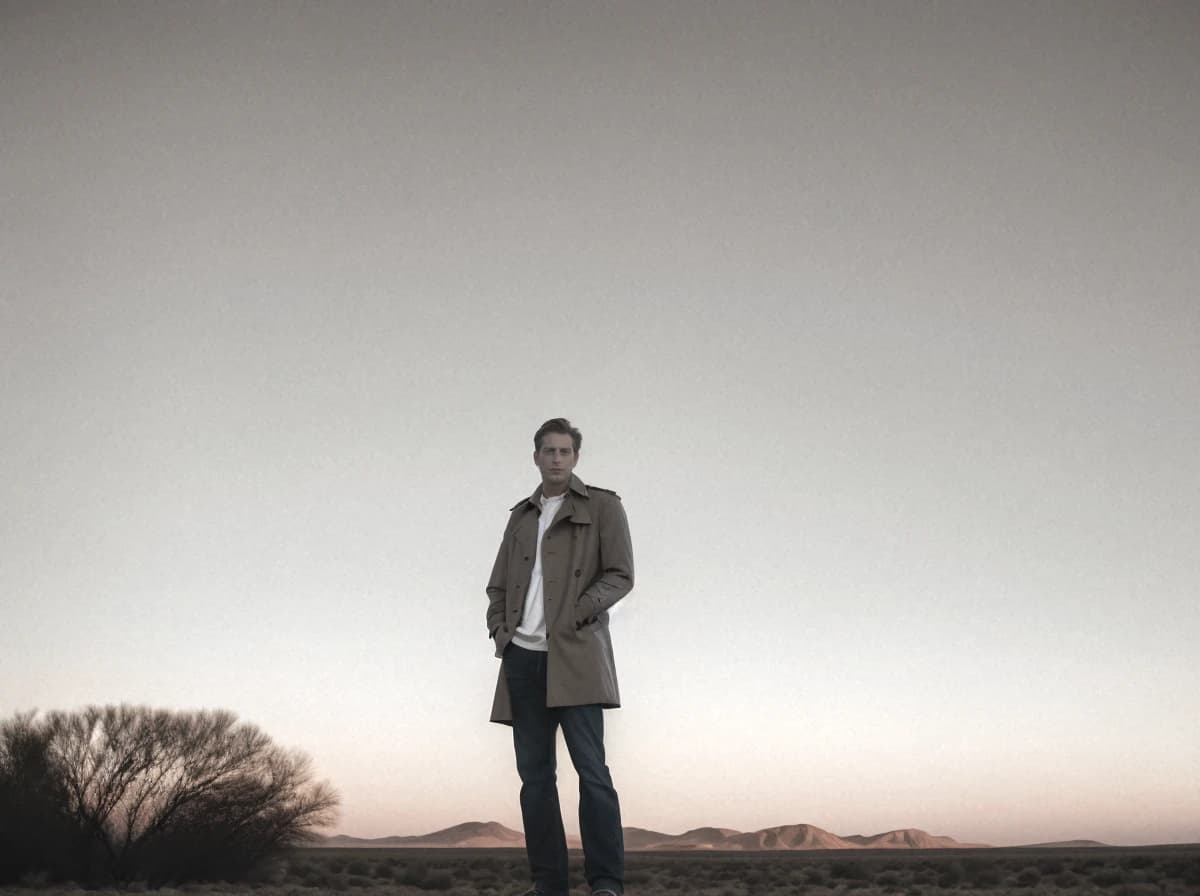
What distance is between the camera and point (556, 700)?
4.38 m

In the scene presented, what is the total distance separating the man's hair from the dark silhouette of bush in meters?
12.2

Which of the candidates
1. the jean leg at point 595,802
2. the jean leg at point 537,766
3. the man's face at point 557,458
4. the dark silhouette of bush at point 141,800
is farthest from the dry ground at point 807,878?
the man's face at point 557,458

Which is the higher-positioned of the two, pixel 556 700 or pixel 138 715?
pixel 138 715

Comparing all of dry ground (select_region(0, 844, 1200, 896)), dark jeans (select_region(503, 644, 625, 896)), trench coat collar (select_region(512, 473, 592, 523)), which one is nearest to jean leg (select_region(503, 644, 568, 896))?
dark jeans (select_region(503, 644, 625, 896))

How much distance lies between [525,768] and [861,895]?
23.8ft

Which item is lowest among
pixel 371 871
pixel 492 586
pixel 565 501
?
pixel 371 871

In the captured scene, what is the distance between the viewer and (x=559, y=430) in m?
4.80

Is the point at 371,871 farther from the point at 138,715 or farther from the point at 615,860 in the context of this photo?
the point at 615,860

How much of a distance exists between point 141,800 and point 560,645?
12.6 metres

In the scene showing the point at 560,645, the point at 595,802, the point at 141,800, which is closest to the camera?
the point at 595,802

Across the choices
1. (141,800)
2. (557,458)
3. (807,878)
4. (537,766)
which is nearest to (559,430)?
(557,458)

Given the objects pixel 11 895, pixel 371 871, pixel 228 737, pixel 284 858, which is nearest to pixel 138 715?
pixel 228 737

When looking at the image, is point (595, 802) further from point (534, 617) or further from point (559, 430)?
point (559, 430)

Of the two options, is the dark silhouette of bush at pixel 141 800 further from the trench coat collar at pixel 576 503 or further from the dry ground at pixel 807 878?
the trench coat collar at pixel 576 503
